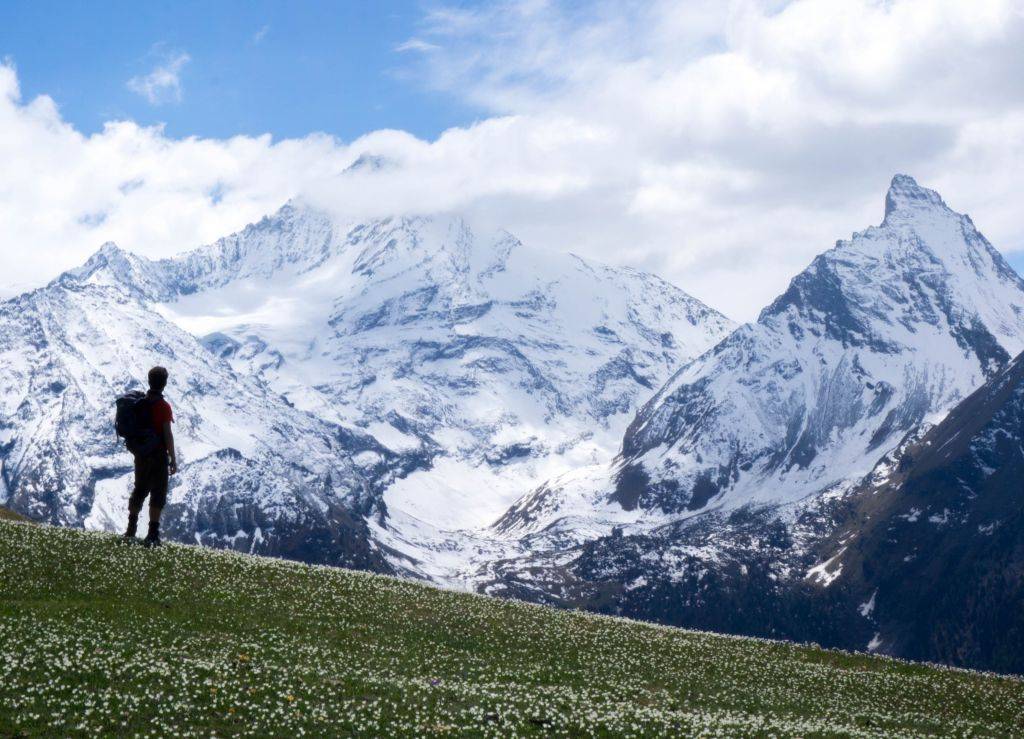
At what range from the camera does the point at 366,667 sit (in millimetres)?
31938

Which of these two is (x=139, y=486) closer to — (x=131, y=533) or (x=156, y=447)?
(x=156, y=447)

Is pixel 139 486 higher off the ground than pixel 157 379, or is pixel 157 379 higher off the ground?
pixel 157 379

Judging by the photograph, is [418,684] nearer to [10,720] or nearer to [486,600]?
[10,720]

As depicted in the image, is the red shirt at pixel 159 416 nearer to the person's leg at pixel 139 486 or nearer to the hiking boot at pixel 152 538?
the person's leg at pixel 139 486

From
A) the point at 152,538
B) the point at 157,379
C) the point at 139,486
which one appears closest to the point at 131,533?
the point at 152,538

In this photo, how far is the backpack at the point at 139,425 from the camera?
3944 cm

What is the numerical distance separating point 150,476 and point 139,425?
1.86 metres

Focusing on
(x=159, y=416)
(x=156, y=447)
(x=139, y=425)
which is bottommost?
(x=156, y=447)

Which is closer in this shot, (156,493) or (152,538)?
(156,493)

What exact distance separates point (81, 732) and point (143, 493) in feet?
57.8

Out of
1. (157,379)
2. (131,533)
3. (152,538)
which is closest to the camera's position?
(157,379)

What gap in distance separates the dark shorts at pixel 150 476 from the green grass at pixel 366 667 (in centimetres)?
232

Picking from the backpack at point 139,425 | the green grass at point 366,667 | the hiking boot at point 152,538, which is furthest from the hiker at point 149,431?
the green grass at point 366,667

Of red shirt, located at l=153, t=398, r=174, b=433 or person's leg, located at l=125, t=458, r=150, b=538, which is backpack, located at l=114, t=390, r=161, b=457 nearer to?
red shirt, located at l=153, t=398, r=174, b=433
